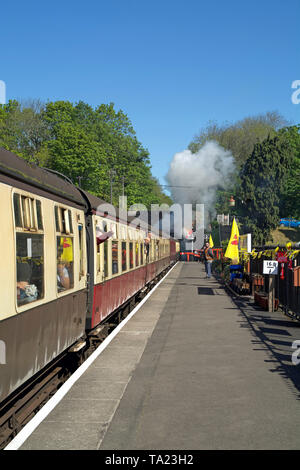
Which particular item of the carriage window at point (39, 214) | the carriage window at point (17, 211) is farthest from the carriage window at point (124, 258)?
the carriage window at point (17, 211)

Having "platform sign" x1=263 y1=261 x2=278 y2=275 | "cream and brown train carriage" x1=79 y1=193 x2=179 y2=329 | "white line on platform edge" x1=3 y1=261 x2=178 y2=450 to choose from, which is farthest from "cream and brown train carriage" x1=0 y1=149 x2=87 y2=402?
"platform sign" x1=263 y1=261 x2=278 y2=275

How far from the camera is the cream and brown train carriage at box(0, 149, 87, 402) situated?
17.3 ft

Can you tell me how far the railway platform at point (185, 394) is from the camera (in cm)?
543

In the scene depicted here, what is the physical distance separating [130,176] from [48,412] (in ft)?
203

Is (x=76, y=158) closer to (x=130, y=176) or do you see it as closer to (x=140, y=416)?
(x=130, y=176)

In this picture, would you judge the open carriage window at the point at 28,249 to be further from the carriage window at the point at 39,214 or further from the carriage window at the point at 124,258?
the carriage window at the point at 124,258

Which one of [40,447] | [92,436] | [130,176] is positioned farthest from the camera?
[130,176]

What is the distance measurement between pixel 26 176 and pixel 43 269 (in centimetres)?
121

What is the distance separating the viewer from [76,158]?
5628 cm

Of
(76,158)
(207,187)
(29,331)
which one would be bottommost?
(29,331)

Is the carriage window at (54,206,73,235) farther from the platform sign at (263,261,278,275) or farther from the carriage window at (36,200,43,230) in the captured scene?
the platform sign at (263,261,278,275)

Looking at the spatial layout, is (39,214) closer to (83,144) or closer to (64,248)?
(64,248)
